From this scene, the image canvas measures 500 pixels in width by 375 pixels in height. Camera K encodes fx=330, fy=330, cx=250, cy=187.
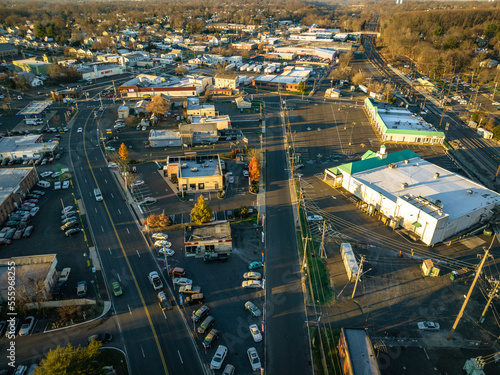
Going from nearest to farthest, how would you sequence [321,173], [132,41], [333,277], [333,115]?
[333,277] → [321,173] → [333,115] → [132,41]

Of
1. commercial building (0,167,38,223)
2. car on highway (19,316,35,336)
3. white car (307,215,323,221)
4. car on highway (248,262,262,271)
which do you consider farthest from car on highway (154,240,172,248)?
commercial building (0,167,38,223)

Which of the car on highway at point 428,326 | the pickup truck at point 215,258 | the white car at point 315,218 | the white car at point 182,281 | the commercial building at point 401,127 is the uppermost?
the commercial building at point 401,127

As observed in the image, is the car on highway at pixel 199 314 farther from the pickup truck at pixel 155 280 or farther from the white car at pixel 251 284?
the pickup truck at pixel 155 280

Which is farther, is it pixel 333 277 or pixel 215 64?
pixel 215 64

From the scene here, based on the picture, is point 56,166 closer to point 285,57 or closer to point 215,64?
point 215,64

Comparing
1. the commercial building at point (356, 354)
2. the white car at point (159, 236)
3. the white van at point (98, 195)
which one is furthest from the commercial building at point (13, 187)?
the commercial building at point (356, 354)

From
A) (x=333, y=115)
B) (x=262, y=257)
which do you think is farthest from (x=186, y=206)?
(x=333, y=115)
